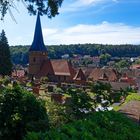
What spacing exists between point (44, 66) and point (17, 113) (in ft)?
203

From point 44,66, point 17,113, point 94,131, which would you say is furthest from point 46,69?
point 94,131

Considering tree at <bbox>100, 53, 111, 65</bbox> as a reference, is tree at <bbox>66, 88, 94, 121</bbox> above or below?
above

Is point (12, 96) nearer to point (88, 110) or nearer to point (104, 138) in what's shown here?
point (88, 110)

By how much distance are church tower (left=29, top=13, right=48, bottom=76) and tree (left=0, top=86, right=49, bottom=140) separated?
62216mm

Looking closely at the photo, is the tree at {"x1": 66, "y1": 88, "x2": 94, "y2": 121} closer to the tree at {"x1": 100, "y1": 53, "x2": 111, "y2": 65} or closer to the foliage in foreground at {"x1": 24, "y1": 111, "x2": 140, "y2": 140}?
the foliage in foreground at {"x1": 24, "y1": 111, "x2": 140, "y2": 140}

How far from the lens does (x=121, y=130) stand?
9.73 metres

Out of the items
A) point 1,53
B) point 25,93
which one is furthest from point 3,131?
point 1,53

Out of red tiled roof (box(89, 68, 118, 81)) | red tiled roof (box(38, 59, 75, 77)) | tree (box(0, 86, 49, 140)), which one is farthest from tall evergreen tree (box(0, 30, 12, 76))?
tree (box(0, 86, 49, 140))

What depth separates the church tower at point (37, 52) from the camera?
256 ft

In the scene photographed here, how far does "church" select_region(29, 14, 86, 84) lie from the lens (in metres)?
75.1

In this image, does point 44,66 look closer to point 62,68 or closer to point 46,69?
point 46,69

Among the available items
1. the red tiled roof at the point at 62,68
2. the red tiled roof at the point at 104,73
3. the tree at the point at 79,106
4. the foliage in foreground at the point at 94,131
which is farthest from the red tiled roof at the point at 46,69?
the foliage in foreground at the point at 94,131

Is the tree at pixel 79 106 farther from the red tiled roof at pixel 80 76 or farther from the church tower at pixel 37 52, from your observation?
the church tower at pixel 37 52

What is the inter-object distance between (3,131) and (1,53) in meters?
50.5
